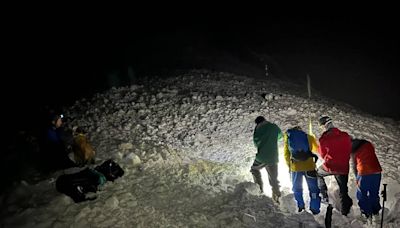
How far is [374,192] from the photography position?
23.2 feet

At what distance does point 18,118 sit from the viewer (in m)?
12.4

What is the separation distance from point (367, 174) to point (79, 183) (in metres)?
5.35

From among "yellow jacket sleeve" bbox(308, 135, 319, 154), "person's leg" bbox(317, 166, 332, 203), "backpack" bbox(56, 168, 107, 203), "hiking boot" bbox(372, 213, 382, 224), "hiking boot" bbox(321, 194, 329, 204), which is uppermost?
"yellow jacket sleeve" bbox(308, 135, 319, 154)

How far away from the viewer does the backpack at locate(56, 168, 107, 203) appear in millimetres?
6887

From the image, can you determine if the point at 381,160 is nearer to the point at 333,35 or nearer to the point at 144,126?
the point at 144,126

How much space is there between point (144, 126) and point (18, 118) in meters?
4.84

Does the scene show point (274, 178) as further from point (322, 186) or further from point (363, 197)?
point (363, 197)

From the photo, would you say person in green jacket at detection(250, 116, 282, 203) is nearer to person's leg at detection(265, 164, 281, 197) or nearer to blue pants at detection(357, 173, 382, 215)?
person's leg at detection(265, 164, 281, 197)

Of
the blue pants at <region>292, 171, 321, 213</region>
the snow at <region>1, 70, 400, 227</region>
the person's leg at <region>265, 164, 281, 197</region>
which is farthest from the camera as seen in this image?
the person's leg at <region>265, 164, 281, 197</region>

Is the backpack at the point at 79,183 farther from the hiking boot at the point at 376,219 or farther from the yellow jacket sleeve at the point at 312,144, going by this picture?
the hiking boot at the point at 376,219

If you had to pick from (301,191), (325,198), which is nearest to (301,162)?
(301,191)

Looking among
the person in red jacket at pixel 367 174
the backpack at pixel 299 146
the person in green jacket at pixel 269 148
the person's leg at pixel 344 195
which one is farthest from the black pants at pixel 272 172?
the person in red jacket at pixel 367 174

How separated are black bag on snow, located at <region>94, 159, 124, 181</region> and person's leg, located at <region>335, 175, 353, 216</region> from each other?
435cm

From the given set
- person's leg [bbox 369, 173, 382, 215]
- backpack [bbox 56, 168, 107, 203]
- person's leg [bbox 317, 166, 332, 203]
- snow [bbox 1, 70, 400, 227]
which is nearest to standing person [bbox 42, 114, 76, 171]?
snow [bbox 1, 70, 400, 227]
